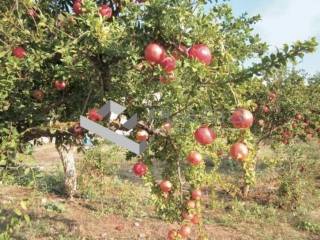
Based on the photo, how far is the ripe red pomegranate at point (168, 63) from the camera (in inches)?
118

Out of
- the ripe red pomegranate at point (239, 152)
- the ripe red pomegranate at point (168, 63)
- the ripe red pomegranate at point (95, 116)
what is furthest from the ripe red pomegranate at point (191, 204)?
the ripe red pomegranate at point (168, 63)

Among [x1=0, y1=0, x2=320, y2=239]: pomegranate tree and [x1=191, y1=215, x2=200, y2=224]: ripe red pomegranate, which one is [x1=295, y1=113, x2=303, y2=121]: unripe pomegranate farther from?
[x1=191, y1=215, x2=200, y2=224]: ripe red pomegranate

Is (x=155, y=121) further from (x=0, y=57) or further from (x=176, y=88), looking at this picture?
(x=0, y=57)

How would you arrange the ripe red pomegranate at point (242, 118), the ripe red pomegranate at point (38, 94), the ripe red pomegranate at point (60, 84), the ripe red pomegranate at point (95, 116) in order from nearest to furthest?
the ripe red pomegranate at point (242, 118), the ripe red pomegranate at point (95, 116), the ripe red pomegranate at point (60, 84), the ripe red pomegranate at point (38, 94)

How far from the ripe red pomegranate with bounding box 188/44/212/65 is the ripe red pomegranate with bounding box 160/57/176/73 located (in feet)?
0.46

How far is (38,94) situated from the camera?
450 centimetres

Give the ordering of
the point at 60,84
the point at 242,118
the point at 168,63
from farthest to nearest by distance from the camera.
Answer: the point at 60,84 < the point at 168,63 < the point at 242,118

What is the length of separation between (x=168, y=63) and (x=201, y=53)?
0.74 feet

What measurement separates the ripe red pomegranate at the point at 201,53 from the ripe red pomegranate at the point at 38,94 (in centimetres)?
204

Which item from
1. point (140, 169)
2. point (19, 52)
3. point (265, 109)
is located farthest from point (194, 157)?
point (265, 109)

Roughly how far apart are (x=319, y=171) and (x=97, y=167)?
7.04 metres

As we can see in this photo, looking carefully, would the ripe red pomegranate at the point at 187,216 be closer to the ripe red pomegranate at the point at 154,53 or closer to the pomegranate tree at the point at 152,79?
the pomegranate tree at the point at 152,79

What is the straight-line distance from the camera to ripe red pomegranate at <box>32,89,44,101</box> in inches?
177

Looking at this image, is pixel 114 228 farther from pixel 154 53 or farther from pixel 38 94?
pixel 154 53
